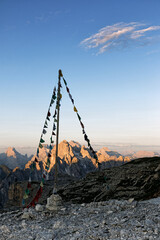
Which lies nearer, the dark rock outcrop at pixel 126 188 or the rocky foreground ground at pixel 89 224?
the rocky foreground ground at pixel 89 224

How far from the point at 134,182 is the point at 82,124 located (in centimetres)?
1416

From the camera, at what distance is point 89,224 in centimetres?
1198

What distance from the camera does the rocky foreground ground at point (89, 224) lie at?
10.2m

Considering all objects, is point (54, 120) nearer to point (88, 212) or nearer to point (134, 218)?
point (88, 212)

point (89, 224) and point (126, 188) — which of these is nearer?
point (89, 224)

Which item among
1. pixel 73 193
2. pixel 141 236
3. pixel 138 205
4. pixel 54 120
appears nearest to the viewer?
pixel 141 236

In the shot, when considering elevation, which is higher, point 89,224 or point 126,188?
point 89,224

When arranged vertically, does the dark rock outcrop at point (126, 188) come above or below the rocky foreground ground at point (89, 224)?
below

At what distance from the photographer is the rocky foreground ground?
10.2 meters

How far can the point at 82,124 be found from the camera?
18.2 m

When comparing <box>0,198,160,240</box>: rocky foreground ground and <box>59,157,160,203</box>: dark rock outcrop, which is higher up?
<box>0,198,160,240</box>: rocky foreground ground

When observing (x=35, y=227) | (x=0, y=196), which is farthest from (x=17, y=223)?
(x=0, y=196)

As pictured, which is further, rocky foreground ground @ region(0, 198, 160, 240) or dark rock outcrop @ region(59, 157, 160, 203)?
dark rock outcrop @ region(59, 157, 160, 203)

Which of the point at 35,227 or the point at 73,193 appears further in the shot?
the point at 73,193
